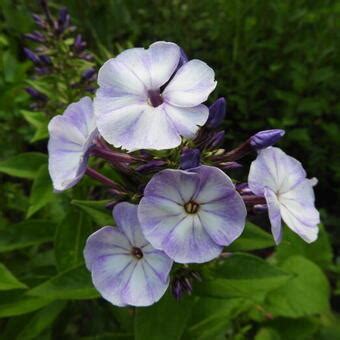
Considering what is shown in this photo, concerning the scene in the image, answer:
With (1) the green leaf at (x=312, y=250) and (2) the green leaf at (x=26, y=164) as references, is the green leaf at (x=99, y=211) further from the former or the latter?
(1) the green leaf at (x=312, y=250)

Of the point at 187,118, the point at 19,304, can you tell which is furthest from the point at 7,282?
the point at 187,118

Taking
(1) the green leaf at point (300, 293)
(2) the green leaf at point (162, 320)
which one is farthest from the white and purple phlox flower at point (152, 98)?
(1) the green leaf at point (300, 293)

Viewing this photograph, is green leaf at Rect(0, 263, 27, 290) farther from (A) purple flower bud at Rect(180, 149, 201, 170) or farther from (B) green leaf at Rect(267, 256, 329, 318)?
Answer: (B) green leaf at Rect(267, 256, 329, 318)

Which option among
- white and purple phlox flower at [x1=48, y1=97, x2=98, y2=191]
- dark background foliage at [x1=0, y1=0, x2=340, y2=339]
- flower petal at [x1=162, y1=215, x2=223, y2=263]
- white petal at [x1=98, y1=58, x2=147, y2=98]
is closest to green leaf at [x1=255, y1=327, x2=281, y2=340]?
dark background foliage at [x1=0, y1=0, x2=340, y2=339]

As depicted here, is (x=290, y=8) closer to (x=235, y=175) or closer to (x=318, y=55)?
(x=318, y=55)

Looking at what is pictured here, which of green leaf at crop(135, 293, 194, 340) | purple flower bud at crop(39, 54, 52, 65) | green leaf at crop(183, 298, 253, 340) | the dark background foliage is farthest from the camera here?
the dark background foliage

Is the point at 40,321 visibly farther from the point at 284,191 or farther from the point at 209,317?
the point at 284,191

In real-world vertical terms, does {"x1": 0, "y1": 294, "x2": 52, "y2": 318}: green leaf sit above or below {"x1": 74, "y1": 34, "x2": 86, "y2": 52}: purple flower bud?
below
